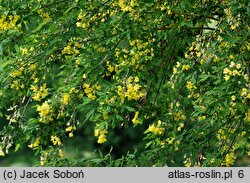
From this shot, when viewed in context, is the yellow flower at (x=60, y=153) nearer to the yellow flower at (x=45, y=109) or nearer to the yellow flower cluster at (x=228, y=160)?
the yellow flower at (x=45, y=109)

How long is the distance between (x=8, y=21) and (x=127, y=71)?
80 cm

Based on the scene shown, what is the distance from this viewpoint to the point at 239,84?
3.78 m

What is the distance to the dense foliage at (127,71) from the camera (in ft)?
13.1

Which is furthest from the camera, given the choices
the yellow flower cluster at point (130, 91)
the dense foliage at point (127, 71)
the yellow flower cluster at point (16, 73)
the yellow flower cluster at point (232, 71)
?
the yellow flower cluster at point (16, 73)

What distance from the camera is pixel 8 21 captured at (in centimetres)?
419

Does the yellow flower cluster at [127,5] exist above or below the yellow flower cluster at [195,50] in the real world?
above

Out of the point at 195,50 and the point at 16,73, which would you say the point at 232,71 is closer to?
the point at 195,50

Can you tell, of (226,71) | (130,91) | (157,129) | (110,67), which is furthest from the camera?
(110,67)

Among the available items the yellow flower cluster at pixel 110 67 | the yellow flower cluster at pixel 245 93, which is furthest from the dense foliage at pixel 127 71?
the yellow flower cluster at pixel 245 93

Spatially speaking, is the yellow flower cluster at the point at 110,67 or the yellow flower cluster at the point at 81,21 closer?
the yellow flower cluster at the point at 81,21

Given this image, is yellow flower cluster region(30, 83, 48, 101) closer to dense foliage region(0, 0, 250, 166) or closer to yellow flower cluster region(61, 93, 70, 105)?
dense foliage region(0, 0, 250, 166)

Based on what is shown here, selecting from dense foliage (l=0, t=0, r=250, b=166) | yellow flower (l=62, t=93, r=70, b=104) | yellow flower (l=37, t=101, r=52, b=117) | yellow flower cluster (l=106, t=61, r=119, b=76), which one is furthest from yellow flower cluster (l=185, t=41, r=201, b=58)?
yellow flower (l=37, t=101, r=52, b=117)

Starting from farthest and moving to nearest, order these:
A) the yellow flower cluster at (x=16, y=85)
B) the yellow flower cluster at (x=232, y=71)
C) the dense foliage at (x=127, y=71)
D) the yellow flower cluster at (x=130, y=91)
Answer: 1. the yellow flower cluster at (x=16, y=85)
2. the dense foliage at (x=127, y=71)
3. the yellow flower cluster at (x=130, y=91)
4. the yellow flower cluster at (x=232, y=71)

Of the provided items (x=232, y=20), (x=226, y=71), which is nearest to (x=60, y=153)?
(x=226, y=71)
